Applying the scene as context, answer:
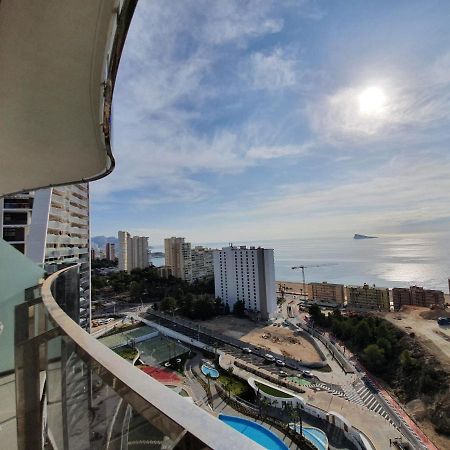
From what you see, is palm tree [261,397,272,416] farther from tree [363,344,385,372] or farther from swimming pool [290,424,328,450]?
tree [363,344,385,372]

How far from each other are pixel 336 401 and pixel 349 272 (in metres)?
33.3

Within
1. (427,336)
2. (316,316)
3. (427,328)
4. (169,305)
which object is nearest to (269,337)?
(316,316)

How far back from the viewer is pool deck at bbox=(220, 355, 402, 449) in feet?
21.4

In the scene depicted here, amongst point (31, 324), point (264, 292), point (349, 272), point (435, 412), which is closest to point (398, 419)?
point (435, 412)

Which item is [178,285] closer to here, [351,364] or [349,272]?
[351,364]

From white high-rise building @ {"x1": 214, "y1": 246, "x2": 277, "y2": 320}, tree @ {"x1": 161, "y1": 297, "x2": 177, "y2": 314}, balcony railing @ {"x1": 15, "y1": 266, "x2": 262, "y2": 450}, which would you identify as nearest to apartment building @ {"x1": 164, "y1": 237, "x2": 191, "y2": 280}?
white high-rise building @ {"x1": 214, "y1": 246, "x2": 277, "y2": 320}

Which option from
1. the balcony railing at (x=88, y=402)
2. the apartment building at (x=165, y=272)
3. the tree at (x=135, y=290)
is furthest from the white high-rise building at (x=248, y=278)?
the balcony railing at (x=88, y=402)

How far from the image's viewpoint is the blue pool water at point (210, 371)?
9.17 meters

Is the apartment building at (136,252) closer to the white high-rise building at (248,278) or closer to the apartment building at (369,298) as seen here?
the white high-rise building at (248,278)

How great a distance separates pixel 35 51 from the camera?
72cm

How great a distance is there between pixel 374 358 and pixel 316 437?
17.0 ft

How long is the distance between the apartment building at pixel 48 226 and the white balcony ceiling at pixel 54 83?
5.32 m

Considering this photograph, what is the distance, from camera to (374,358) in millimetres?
10484

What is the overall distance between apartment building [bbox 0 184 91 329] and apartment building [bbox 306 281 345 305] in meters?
17.0
